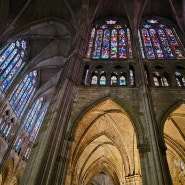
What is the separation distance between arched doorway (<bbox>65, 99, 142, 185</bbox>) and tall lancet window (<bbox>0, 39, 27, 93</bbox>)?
7463 mm

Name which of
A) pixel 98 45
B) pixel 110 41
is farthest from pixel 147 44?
pixel 98 45

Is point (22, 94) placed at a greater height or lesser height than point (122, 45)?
lesser

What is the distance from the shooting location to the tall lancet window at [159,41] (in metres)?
11.8

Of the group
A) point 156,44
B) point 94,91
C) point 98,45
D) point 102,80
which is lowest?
point 94,91

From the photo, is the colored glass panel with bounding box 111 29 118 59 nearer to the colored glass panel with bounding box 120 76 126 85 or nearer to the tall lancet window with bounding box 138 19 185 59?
the tall lancet window with bounding box 138 19 185 59

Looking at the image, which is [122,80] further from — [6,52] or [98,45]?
[6,52]

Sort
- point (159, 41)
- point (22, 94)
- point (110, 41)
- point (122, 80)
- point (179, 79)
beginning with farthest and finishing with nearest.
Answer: point (22, 94) < point (110, 41) < point (159, 41) < point (122, 80) < point (179, 79)

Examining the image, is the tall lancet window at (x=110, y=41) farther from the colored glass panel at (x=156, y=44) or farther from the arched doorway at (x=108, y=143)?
the arched doorway at (x=108, y=143)

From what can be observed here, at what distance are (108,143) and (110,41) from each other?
7865mm

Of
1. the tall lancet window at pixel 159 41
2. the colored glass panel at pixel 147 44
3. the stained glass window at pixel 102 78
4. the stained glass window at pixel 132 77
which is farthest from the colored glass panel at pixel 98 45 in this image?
the colored glass panel at pixel 147 44

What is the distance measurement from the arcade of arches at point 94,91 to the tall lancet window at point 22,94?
10cm

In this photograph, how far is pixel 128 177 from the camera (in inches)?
462

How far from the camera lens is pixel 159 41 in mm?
13117

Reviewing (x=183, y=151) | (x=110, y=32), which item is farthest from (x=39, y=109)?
(x=183, y=151)
